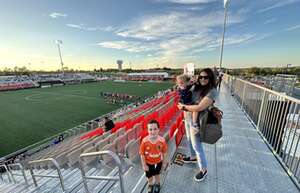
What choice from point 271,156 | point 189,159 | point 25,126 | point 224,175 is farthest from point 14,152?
point 271,156

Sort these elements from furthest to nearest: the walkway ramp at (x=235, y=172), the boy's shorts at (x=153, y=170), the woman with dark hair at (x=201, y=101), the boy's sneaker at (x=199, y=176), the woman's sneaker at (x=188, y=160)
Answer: the woman's sneaker at (x=188, y=160)
the boy's sneaker at (x=199, y=176)
the walkway ramp at (x=235, y=172)
the boy's shorts at (x=153, y=170)
the woman with dark hair at (x=201, y=101)

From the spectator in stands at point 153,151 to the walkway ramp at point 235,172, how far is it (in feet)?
1.42

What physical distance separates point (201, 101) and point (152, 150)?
3.26 feet

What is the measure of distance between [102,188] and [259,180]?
2.71 metres

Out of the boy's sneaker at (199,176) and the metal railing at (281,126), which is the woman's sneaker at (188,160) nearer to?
the boy's sneaker at (199,176)

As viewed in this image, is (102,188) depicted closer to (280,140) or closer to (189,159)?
(189,159)

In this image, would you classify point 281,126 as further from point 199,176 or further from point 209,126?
point 199,176

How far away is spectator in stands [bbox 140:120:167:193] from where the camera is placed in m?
2.33

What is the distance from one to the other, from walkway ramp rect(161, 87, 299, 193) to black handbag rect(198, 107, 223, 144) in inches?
32.6

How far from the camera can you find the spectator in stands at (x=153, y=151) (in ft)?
7.65

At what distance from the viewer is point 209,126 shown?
2.50 meters

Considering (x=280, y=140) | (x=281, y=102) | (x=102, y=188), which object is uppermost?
(x=281, y=102)

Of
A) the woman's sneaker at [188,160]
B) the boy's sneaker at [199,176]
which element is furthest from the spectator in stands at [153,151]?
the woman's sneaker at [188,160]

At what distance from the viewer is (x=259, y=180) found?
2775 millimetres
